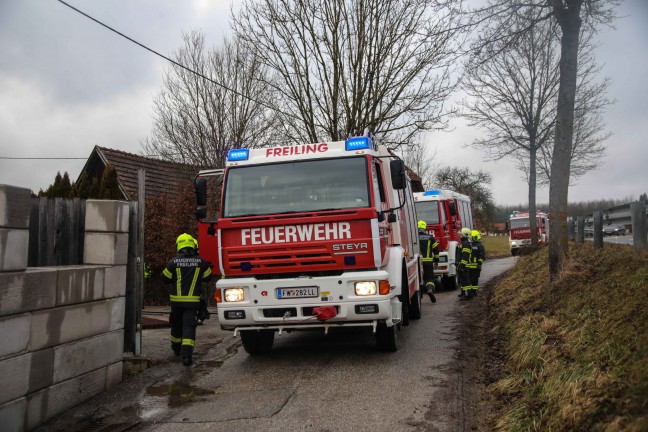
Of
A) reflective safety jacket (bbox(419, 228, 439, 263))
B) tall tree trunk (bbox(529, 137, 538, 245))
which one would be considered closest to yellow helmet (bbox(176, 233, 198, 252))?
reflective safety jacket (bbox(419, 228, 439, 263))

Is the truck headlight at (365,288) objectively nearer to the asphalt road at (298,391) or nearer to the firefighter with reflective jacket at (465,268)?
the asphalt road at (298,391)

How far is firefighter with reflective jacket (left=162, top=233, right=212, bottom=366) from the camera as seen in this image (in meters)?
6.93

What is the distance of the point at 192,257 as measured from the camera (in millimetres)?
7160

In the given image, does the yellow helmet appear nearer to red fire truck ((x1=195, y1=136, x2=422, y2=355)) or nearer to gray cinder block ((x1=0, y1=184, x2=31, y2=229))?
red fire truck ((x1=195, y1=136, x2=422, y2=355))

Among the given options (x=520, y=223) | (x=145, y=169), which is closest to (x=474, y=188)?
(x=520, y=223)

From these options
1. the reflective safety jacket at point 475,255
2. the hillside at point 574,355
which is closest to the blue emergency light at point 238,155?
the hillside at point 574,355

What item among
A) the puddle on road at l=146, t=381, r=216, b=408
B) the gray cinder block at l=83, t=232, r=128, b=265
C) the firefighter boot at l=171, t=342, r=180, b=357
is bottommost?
the puddle on road at l=146, t=381, r=216, b=408

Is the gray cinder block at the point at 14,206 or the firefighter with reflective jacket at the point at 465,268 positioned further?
the firefighter with reflective jacket at the point at 465,268

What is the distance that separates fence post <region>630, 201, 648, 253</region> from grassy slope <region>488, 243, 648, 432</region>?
292mm

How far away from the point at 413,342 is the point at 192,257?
3286 mm

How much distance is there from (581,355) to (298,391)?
267cm

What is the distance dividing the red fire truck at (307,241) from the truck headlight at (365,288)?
1cm

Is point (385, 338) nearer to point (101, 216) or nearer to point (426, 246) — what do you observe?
point (101, 216)

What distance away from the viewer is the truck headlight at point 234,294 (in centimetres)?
645
